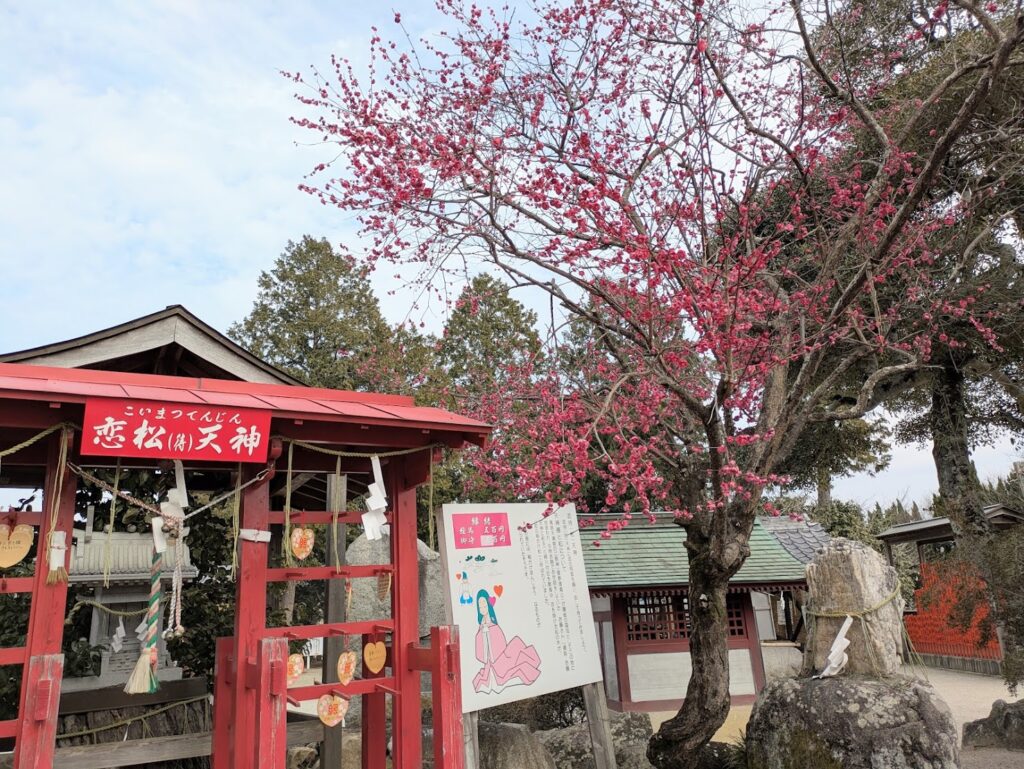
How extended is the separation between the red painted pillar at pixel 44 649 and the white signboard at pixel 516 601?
3.03m

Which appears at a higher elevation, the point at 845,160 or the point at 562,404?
the point at 845,160

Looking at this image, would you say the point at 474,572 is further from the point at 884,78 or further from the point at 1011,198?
the point at 1011,198

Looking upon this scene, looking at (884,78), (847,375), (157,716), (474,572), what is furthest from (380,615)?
(884,78)

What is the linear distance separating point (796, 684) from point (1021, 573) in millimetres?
3611

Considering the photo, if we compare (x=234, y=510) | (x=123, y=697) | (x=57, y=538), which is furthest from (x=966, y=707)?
(x=57, y=538)

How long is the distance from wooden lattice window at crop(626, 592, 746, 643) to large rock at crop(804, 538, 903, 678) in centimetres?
639

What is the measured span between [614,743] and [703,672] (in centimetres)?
281

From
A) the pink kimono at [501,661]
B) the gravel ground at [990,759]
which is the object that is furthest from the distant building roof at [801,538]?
the pink kimono at [501,661]

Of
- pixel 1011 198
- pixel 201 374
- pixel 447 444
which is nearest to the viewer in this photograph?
pixel 447 444

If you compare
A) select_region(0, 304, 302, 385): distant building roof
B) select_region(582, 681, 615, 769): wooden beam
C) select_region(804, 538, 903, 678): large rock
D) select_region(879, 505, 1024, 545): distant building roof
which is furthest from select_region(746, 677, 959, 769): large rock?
select_region(879, 505, 1024, 545): distant building roof

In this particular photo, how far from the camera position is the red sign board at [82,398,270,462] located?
386cm

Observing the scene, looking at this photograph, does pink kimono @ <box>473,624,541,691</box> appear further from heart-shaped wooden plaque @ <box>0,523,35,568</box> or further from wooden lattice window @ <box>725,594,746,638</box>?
wooden lattice window @ <box>725,594,746,638</box>

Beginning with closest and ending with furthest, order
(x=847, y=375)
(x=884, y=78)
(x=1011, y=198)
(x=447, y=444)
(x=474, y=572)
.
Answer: (x=447, y=444), (x=474, y=572), (x=884, y=78), (x=1011, y=198), (x=847, y=375)

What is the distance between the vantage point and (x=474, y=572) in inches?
256
